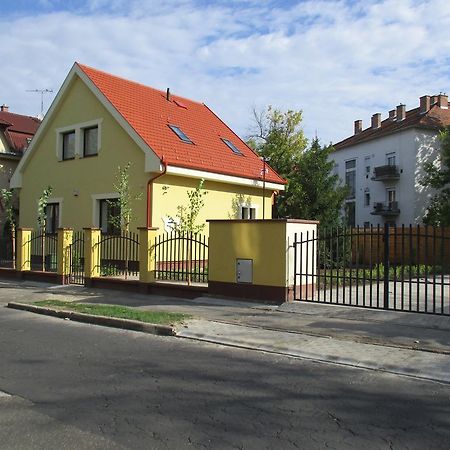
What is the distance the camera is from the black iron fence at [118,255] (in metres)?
15.5

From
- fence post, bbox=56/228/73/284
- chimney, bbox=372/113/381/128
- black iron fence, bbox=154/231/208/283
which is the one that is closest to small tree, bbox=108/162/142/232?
fence post, bbox=56/228/73/284

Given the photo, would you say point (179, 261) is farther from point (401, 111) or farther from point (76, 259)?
point (401, 111)

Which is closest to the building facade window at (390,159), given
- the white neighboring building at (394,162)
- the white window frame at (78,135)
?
the white neighboring building at (394,162)

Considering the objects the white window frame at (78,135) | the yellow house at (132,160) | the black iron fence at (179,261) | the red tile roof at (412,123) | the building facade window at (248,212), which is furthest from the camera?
the red tile roof at (412,123)

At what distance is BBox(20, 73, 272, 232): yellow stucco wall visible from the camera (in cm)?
1941

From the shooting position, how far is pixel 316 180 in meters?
25.3

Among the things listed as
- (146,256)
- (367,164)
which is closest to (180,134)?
(146,256)

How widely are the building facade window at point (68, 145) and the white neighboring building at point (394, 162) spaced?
30461 mm

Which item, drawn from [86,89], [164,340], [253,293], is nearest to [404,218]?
[86,89]

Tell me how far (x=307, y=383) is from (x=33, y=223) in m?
20.0

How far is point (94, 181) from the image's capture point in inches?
840

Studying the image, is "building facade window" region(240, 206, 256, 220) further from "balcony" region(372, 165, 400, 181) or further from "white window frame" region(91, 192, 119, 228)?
"balcony" region(372, 165, 400, 181)

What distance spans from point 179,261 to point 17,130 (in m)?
20.8

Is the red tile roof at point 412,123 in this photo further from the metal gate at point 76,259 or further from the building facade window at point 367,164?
the metal gate at point 76,259
